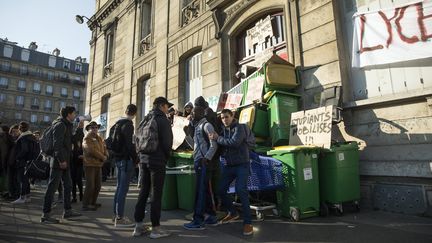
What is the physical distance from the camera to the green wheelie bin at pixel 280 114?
20.6 ft

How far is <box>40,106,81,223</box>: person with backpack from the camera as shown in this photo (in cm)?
493

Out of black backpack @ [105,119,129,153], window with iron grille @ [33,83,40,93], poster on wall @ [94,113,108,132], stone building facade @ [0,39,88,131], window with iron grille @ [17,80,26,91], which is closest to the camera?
black backpack @ [105,119,129,153]

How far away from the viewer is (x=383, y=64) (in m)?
5.94

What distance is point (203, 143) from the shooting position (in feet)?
15.2

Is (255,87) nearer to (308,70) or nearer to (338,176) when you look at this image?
(308,70)

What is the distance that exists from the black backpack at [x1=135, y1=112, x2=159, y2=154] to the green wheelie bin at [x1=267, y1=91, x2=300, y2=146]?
3019 mm

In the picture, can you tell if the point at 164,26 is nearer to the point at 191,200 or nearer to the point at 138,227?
the point at 191,200

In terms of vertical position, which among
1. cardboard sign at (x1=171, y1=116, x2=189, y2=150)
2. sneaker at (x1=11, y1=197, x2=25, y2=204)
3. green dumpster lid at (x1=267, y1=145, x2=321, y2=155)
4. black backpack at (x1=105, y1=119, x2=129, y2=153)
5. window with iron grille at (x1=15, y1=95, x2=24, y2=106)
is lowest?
sneaker at (x1=11, y1=197, x2=25, y2=204)

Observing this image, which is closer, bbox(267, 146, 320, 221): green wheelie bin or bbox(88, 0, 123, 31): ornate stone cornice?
bbox(267, 146, 320, 221): green wheelie bin

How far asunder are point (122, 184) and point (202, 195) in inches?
51.5

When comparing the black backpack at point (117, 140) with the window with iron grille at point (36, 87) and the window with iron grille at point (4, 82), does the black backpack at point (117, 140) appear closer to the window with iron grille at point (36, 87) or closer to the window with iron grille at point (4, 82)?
the window with iron grille at point (4, 82)

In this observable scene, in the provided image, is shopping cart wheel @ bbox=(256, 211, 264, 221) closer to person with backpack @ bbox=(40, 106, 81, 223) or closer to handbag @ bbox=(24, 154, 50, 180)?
person with backpack @ bbox=(40, 106, 81, 223)

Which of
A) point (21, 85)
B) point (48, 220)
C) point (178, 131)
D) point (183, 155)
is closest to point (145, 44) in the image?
point (178, 131)

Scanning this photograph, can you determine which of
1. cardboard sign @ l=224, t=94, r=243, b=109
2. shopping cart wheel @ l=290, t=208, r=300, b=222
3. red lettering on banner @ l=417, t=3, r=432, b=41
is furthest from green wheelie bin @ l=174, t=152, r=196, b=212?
red lettering on banner @ l=417, t=3, r=432, b=41
